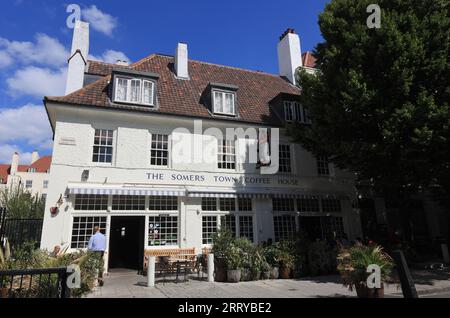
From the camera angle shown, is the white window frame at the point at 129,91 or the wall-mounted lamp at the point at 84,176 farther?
the white window frame at the point at 129,91

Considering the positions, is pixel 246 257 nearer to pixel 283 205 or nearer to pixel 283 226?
pixel 283 226

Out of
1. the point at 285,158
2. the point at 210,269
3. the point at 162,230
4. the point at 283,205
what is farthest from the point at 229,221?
the point at 285,158

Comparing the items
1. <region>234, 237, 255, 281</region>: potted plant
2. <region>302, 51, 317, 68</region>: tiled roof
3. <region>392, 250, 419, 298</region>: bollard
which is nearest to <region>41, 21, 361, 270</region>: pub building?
<region>234, 237, 255, 281</region>: potted plant

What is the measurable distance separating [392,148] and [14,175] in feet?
206

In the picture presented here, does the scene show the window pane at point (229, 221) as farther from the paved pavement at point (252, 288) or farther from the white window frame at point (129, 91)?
the white window frame at point (129, 91)

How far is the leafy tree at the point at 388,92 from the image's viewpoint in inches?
452

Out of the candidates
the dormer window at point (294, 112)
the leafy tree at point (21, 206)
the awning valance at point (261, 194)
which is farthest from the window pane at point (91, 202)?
the leafy tree at point (21, 206)

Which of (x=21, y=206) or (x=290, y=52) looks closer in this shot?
(x=290, y=52)

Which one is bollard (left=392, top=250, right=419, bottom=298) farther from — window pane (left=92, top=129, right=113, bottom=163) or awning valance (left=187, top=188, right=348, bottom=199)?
window pane (left=92, top=129, right=113, bottom=163)

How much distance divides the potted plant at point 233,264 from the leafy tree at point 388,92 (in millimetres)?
5982

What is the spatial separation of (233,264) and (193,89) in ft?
34.4

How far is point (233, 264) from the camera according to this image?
1230 centimetres

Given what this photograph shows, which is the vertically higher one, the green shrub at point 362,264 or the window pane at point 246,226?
the window pane at point 246,226
